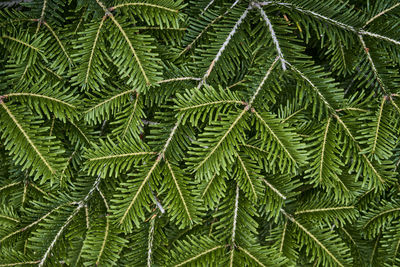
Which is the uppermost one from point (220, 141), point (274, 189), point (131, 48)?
point (131, 48)

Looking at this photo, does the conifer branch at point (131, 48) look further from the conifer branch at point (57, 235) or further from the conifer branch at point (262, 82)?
the conifer branch at point (57, 235)

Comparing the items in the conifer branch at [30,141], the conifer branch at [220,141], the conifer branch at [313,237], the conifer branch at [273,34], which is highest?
the conifer branch at [273,34]

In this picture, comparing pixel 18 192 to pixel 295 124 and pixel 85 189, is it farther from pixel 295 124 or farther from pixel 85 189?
pixel 295 124

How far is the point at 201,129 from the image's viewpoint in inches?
34.2

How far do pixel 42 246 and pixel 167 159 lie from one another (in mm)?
370

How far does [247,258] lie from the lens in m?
0.79

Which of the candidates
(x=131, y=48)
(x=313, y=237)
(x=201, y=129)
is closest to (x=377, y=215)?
(x=313, y=237)

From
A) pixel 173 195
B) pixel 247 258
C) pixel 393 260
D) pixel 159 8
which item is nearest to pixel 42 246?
pixel 173 195

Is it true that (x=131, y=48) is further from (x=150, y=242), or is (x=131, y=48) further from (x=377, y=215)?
(x=377, y=215)

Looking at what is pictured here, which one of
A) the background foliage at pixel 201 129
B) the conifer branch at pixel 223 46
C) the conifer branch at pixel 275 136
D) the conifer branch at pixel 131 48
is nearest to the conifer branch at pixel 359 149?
the background foliage at pixel 201 129

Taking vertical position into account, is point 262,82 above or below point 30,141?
above

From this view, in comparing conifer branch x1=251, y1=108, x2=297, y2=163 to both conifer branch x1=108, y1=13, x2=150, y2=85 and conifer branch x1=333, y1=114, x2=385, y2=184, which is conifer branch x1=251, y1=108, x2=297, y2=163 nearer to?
conifer branch x1=333, y1=114, x2=385, y2=184

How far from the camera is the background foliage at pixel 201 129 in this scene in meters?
0.77

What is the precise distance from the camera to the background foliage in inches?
30.1
